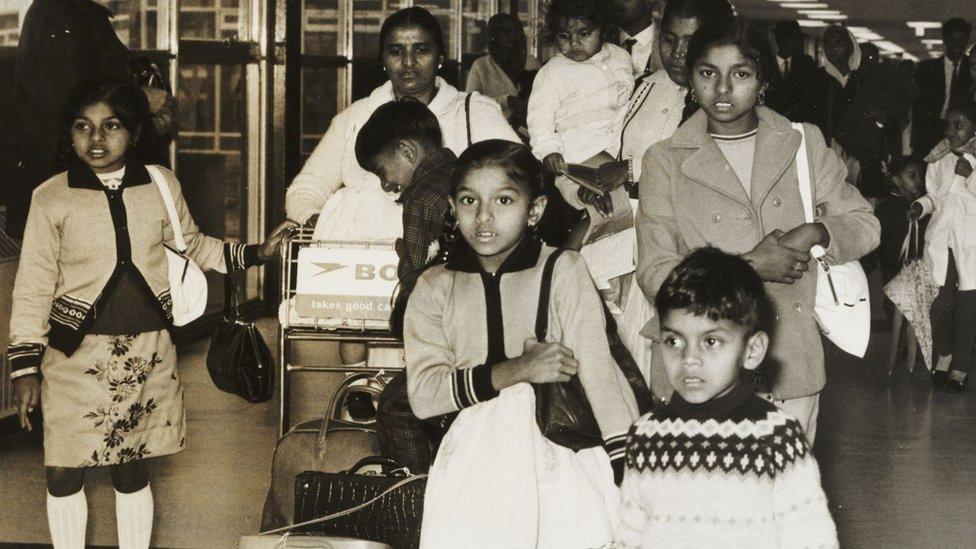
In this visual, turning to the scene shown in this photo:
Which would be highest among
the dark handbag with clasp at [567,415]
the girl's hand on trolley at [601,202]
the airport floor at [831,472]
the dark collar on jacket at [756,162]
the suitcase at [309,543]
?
the dark collar on jacket at [756,162]

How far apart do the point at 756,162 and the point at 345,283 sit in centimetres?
165

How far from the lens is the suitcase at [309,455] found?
509 centimetres

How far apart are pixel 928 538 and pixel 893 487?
3.11 feet

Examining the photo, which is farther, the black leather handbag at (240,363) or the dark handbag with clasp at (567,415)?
the black leather handbag at (240,363)

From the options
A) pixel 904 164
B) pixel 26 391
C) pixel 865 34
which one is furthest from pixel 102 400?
pixel 865 34

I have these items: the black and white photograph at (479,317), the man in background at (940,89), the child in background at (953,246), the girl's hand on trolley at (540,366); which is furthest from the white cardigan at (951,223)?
the girl's hand on trolley at (540,366)

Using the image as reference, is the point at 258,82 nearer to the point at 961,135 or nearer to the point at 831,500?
the point at 961,135

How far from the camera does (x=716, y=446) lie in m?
3.34

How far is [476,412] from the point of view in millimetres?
3910

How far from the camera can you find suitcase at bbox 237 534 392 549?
423 centimetres

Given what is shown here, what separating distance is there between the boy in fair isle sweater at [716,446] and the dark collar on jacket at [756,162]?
97 centimetres

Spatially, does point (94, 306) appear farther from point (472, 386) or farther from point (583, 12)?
point (583, 12)

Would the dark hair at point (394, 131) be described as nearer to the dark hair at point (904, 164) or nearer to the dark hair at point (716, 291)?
the dark hair at point (716, 291)

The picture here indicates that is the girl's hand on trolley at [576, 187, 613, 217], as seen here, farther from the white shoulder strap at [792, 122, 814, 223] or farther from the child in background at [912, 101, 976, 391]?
the child in background at [912, 101, 976, 391]
